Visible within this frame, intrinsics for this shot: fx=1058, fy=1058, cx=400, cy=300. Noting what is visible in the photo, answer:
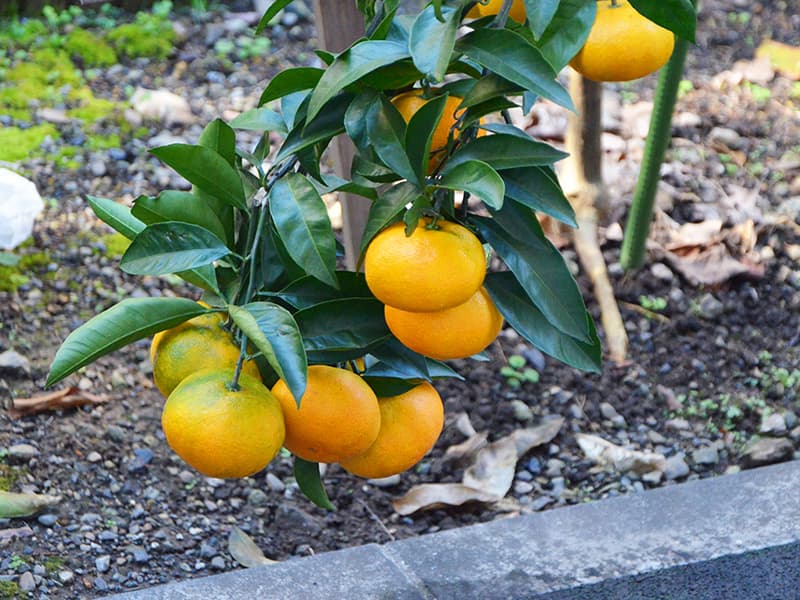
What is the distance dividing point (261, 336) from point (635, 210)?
1.60 metres

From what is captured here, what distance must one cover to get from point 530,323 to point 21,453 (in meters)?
1.06

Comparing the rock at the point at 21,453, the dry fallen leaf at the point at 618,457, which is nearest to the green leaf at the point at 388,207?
the rock at the point at 21,453

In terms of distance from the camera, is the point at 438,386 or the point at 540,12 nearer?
the point at 540,12

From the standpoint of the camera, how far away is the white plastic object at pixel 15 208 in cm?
202

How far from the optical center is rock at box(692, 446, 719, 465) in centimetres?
197

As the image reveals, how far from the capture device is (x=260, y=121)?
3.72 ft

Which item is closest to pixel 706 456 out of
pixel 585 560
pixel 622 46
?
pixel 585 560

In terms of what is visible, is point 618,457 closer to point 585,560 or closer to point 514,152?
point 585,560

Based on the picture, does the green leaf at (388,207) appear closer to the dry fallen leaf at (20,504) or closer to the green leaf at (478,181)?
the green leaf at (478,181)

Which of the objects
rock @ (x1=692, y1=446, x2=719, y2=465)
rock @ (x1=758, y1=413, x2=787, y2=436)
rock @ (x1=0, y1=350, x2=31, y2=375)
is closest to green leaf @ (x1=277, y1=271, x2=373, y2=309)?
rock @ (x1=0, y1=350, x2=31, y2=375)

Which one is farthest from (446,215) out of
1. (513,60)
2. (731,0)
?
(731,0)

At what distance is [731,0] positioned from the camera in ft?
12.4

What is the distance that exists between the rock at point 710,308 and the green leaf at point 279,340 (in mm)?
1647

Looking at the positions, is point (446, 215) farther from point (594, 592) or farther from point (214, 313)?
point (594, 592)
